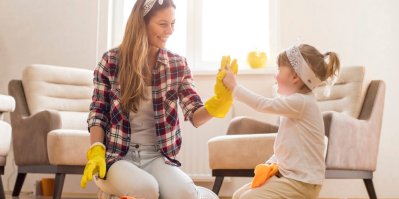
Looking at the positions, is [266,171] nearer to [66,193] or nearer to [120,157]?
[120,157]

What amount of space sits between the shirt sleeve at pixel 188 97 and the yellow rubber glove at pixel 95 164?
36 cm

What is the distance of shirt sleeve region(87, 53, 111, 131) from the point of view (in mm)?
1779

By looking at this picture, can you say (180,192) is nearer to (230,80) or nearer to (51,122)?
(230,80)

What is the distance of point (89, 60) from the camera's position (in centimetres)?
403

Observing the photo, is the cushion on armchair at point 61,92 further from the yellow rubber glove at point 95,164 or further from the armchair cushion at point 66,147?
the yellow rubber glove at point 95,164

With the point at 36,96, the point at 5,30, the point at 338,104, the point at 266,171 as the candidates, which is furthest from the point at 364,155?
the point at 5,30

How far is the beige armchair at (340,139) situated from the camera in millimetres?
2736

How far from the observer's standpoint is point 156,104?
182cm

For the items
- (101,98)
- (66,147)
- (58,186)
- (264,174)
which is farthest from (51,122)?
(264,174)

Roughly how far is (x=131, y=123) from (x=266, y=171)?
50 centimetres

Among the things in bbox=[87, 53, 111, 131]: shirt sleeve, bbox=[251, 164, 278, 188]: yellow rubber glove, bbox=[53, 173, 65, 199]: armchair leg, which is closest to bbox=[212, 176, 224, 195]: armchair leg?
bbox=[53, 173, 65, 199]: armchair leg

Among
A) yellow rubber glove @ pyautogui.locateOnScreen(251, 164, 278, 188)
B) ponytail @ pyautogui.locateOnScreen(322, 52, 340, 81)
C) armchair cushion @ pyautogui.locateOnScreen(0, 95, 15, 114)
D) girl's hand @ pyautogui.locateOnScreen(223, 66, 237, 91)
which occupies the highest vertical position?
ponytail @ pyautogui.locateOnScreen(322, 52, 340, 81)

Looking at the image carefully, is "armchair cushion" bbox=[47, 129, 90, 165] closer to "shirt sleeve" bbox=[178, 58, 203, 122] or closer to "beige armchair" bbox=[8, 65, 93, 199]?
"beige armchair" bbox=[8, 65, 93, 199]

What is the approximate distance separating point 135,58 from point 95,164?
0.40 meters
